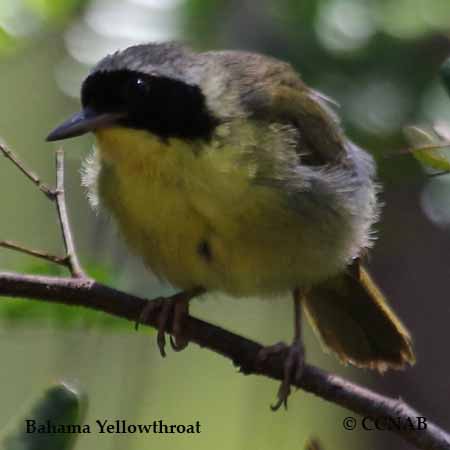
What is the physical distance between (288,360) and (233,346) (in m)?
0.38

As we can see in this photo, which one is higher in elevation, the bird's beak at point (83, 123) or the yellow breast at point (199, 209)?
the bird's beak at point (83, 123)

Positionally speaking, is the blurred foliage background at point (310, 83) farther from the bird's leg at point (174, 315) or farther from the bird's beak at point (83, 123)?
the bird's beak at point (83, 123)

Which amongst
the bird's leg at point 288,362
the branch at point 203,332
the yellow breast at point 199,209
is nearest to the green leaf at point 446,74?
the yellow breast at point 199,209

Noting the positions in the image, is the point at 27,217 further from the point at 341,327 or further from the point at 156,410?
the point at 341,327

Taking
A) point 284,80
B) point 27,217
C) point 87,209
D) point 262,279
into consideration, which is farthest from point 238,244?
point 27,217

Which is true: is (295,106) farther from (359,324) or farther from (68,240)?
(68,240)

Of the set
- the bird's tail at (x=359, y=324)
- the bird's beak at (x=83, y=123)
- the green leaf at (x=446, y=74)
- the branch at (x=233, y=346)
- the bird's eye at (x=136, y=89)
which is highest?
the green leaf at (x=446, y=74)

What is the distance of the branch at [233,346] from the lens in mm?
3174

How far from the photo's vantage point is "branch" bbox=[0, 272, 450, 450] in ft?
10.4

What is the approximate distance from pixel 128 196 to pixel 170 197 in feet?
0.59

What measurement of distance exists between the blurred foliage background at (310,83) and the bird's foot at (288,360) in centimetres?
51

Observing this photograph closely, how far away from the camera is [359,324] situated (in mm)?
4520

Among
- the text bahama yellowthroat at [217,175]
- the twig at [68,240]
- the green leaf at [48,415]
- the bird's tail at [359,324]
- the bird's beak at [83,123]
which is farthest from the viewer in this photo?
the bird's tail at [359,324]

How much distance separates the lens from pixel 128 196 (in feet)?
12.2
